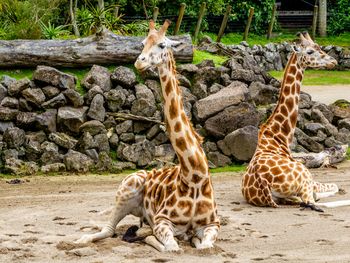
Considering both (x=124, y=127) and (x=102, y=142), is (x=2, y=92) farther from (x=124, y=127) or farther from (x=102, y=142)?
(x=124, y=127)

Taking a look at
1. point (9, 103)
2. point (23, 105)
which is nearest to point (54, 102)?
point (23, 105)

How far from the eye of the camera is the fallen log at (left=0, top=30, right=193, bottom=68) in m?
17.1

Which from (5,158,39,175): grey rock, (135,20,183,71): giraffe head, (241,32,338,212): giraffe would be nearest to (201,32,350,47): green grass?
(5,158,39,175): grey rock

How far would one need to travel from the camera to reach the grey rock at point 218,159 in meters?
16.2

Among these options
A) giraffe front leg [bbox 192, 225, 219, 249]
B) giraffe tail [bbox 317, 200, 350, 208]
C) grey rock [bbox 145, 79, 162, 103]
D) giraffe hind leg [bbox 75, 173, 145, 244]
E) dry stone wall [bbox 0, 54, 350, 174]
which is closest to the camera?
giraffe front leg [bbox 192, 225, 219, 249]

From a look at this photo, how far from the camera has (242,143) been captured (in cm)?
1620

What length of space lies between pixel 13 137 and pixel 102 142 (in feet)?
5.78

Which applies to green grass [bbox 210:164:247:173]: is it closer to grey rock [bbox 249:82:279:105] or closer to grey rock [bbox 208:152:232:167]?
grey rock [bbox 208:152:232:167]

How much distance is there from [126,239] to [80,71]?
934 cm

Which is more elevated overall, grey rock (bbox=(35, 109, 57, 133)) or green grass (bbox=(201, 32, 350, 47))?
green grass (bbox=(201, 32, 350, 47))

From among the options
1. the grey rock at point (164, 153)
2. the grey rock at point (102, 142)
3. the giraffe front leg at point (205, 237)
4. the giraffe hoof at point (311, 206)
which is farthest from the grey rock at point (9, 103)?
the giraffe front leg at point (205, 237)

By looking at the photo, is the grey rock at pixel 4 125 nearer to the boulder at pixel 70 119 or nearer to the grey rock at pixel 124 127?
the boulder at pixel 70 119

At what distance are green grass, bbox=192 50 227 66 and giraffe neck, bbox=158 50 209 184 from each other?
10.2 metres

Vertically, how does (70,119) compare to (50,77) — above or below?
below
